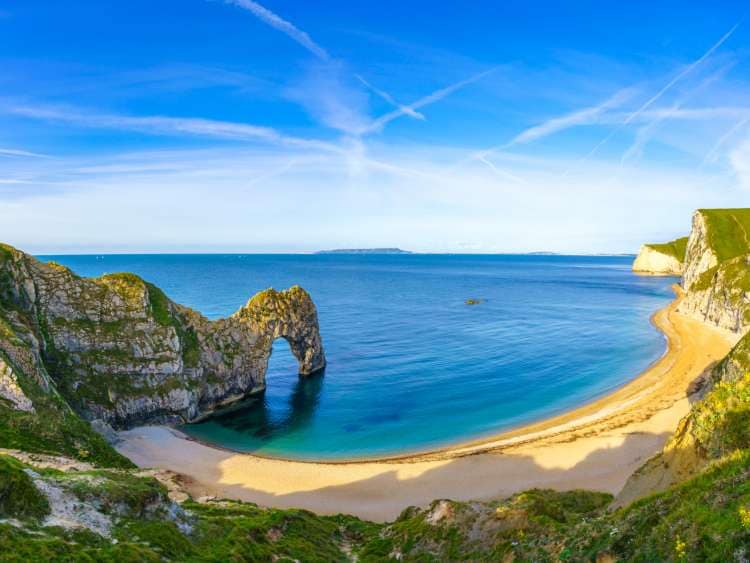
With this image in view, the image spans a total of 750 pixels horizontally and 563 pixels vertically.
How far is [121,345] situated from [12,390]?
16.4 meters

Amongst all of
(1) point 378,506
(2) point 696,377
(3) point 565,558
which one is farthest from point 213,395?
(2) point 696,377

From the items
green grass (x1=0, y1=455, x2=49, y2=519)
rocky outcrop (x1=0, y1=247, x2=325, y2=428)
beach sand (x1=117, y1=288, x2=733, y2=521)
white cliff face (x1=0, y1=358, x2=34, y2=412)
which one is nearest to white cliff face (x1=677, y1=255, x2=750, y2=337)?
beach sand (x1=117, y1=288, x2=733, y2=521)

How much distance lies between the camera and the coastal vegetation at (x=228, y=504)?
13.3m

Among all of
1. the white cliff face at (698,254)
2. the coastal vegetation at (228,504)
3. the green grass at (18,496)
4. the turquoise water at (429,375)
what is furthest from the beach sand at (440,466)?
the white cliff face at (698,254)

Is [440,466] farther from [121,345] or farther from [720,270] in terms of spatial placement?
[720,270]

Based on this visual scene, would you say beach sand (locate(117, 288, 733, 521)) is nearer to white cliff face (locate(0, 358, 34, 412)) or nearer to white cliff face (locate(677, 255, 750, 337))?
white cliff face (locate(0, 358, 34, 412))

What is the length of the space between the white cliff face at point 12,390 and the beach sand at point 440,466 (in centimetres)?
1070

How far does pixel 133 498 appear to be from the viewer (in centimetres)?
1789

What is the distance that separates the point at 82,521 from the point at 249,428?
3634 centimetres

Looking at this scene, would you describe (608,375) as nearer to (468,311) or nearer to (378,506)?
(378,506)

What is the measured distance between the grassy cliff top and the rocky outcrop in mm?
126245

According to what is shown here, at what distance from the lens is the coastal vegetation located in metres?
13.3

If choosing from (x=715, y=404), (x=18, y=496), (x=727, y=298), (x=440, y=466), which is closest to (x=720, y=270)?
(x=727, y=298)

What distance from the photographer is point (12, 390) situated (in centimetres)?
3303
